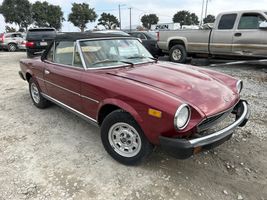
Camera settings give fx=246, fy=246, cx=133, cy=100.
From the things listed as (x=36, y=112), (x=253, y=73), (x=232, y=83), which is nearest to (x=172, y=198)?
(x=232, y=83)

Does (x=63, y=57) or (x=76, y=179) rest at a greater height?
(x=63, y=57)

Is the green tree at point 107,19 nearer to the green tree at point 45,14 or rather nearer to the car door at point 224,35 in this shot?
the green tree at point 45,14

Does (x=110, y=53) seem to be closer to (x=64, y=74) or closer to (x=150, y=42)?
(x=64, y=74)

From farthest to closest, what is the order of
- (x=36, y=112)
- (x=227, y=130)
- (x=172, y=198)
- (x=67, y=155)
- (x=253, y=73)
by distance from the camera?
(x=253, y=73), (x=36, y=112), (x=67, y=155), (x=227, y=130), (x=172, y=198)

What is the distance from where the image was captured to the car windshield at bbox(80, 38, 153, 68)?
3605 mm

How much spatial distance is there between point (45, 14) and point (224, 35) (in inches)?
1576

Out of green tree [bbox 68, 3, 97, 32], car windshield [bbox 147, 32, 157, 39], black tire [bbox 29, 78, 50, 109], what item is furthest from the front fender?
green tree [bbox 68, 3, 97, 32]

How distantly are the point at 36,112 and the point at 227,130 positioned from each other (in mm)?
3784

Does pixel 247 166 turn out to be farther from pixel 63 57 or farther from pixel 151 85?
pixel 63 57

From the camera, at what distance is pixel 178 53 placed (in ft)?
32.7

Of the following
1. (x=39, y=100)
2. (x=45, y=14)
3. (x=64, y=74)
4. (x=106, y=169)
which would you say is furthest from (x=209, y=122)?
(x=45, y=14)

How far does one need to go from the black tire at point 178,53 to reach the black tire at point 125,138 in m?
7.30

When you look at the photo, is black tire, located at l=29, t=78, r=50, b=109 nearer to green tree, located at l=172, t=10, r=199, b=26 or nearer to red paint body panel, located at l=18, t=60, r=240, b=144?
red paint body panel, located at l=18, t=60, r=240, b=144

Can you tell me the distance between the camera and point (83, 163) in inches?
127
